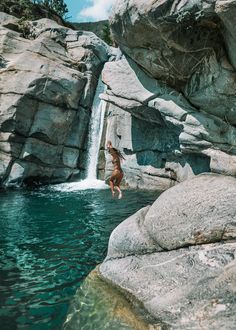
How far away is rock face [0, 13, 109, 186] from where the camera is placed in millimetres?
26484

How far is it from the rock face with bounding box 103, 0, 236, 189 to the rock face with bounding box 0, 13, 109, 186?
5316mm

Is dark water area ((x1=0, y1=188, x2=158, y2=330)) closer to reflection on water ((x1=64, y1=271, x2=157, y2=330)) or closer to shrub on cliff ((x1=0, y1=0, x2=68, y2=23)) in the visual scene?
reflection on water ((x1=64, y1=271, x2=157, y2=330))

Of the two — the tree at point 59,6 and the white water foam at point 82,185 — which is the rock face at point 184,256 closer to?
the white water foam at point 82,185

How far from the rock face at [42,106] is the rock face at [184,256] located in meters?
19.5

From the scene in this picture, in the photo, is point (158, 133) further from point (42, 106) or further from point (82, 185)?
point (42, 106)

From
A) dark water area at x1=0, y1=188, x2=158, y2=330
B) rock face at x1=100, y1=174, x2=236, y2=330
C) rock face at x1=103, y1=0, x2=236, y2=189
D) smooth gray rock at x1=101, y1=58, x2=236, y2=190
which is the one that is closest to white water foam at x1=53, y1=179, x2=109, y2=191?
smooth gray rock at x1=101, y1=58, x2=236, y2=190

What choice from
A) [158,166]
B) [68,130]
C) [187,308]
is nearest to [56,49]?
[68,130]

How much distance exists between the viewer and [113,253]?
8.51 meters

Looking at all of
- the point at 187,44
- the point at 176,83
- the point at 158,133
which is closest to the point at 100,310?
the point at 187,44

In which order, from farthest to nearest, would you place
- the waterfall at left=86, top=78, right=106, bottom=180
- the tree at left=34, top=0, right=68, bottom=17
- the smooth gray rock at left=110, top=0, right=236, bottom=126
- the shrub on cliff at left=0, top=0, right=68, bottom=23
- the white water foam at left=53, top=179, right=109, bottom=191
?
the tree at left=34, top=0, right=68, bottom=17
the shrub on cliff at left=0, top=0, right=68, bottom=23
the waterfall at left=86, top=78, right=106, bottom=180
the white water foam at left=53, top=179, right=109, bottom=191
the smooth gray rock at left=110, top=0, right=236, bottom=126

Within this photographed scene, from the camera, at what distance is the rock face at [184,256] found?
614 centimetres

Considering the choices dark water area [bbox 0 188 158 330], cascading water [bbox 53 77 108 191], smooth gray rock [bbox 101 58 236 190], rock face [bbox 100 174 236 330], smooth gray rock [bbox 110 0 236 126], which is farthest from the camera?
cascading water [bbox 53 77 108 191]

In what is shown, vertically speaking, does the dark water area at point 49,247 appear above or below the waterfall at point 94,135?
below

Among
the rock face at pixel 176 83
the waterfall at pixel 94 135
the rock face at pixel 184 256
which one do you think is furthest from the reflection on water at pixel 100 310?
the waterfall at pixel 94 135
